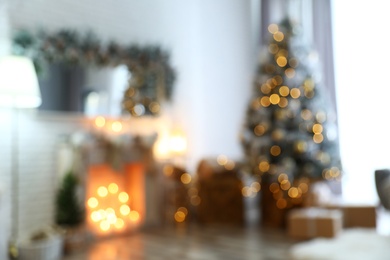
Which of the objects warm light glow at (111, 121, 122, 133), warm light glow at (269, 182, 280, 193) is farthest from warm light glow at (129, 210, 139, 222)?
warm light glow at (269, 182, 280, 193)

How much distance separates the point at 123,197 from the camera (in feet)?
16.0

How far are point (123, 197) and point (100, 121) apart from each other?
961 mm

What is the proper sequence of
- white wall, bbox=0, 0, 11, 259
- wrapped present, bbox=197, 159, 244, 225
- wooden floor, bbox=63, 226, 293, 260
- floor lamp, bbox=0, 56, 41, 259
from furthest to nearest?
wrapped present, bbox=197, 159, 244, 225, wooden floor, bbox=63, 226, 293, 260, white wall, bbox=0, 0, 11, 259, floor lamp, bbox=0, 56, 41, 259

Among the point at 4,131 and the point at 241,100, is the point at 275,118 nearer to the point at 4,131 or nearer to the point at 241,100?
the point at 241,100

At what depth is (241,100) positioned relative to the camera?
267 inches

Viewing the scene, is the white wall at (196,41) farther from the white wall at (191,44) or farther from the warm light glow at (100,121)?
the warm light glow at (100,121)

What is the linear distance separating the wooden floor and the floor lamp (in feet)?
2.09

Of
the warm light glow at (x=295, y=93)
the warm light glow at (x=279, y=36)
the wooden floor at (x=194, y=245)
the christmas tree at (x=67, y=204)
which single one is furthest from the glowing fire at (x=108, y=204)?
the warm light glow at (x=279, y=36)

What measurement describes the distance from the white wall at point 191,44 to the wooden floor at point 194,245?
792 mm

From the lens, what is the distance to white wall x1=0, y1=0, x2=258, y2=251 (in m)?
4.24

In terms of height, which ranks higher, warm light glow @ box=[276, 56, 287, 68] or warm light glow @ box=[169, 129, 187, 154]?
warm light glow @ box=[276, 56, 287, 68]

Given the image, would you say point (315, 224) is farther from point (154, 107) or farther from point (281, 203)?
point (154, 107)

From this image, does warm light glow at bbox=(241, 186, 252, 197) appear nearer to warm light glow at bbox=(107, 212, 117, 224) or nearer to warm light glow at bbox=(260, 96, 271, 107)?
warm light glow at bbox=(260, 96, 271, 107)

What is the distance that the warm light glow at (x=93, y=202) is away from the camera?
14.8ft
